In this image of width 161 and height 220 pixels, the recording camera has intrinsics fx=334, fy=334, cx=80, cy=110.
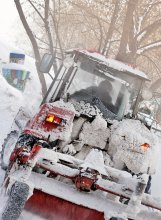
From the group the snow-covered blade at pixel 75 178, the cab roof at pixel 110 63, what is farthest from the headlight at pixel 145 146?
the cab roof at pixel 110 63

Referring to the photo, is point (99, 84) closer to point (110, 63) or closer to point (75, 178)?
point (110, 63)

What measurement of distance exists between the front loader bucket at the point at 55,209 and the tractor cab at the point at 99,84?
195 cm

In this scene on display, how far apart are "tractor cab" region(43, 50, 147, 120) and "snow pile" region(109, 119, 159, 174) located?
692 mm

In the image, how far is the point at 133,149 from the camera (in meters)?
4.54

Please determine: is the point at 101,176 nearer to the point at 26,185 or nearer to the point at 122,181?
the point at 122,181

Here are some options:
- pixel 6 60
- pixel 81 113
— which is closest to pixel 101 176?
pixel 81 113

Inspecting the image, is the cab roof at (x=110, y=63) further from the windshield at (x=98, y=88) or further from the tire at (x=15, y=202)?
the tire at (x=15, y=202)

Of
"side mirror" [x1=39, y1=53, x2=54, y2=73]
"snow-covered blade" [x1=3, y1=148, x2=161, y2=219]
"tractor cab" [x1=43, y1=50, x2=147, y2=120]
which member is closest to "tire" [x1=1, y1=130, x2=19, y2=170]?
"tractor cab" [x1=43, y1=50, x2=147, y2=120]

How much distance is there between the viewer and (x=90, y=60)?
5.61 meters

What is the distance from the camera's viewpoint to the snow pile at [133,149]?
450 cm

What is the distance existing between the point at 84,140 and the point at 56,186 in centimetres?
115

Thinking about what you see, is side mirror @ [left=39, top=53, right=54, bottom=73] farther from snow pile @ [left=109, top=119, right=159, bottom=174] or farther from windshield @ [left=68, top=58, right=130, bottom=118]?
snow pile @ [left=109, top=119, right=159, bottom=174]

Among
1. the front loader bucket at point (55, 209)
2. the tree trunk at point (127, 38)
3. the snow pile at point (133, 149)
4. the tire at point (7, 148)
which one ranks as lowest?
the front loader bucket at point (55, 209)

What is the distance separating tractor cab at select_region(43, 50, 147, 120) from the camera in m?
5.44
